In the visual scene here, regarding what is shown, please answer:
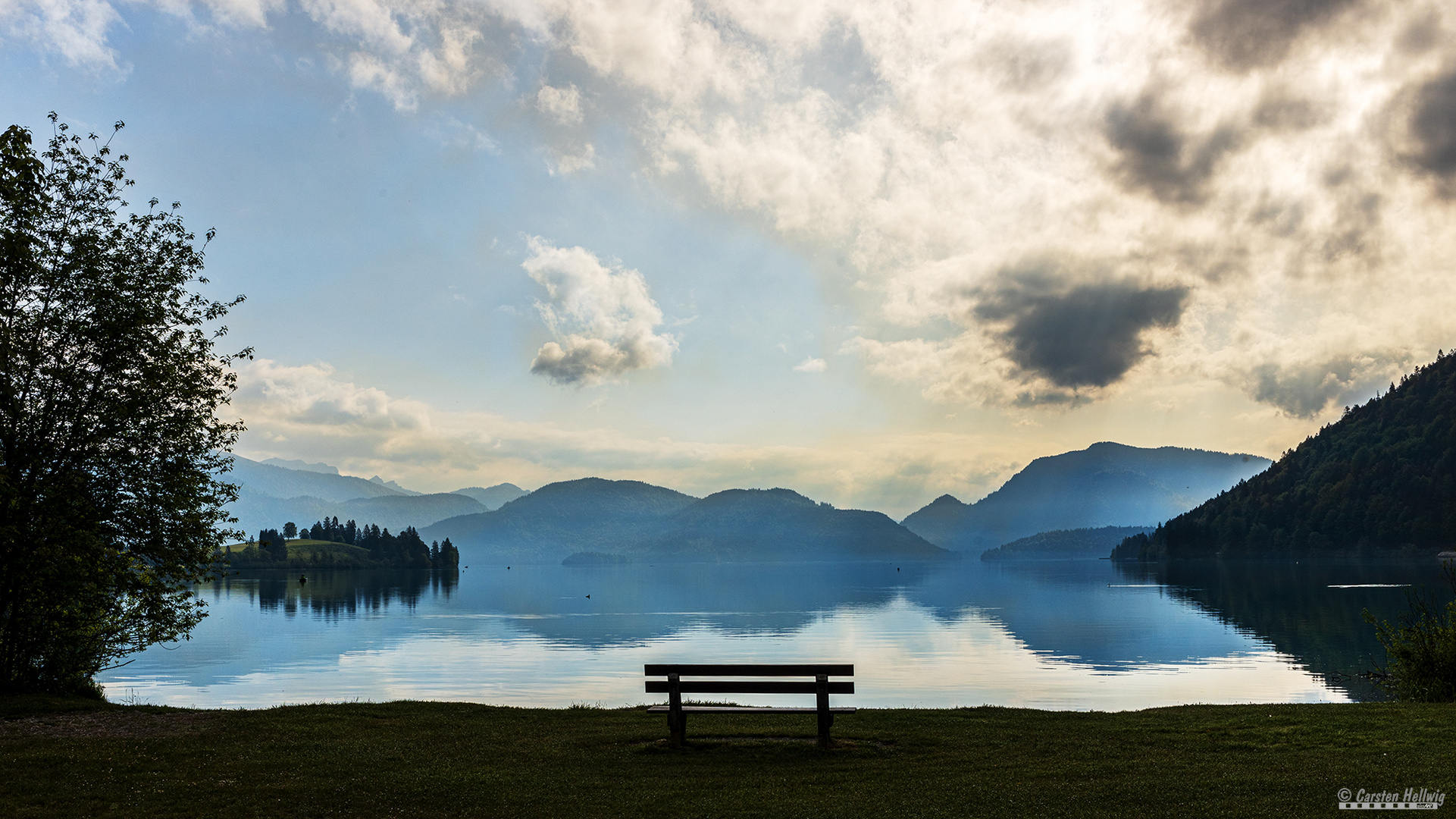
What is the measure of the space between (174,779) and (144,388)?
58.5 feet

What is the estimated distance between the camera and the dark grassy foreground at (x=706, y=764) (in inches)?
665

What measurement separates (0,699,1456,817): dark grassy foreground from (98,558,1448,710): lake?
64.5 feet

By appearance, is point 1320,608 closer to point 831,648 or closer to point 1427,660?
point 831,648

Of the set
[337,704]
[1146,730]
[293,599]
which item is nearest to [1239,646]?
[1146,730]

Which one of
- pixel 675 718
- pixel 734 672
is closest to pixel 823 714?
pixel 734 672

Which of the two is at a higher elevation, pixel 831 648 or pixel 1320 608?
pixel 831 648

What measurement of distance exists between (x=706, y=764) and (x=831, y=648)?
2210 inches

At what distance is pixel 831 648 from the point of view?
7469cm

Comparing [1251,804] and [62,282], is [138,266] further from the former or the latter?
[1251,804]

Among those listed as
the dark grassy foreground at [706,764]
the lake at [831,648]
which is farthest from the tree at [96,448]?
the lake at [831,648]

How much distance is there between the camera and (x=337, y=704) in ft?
95.5

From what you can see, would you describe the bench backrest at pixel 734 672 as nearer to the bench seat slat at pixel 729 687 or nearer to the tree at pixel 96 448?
the bench seat slat at pixel 729 687

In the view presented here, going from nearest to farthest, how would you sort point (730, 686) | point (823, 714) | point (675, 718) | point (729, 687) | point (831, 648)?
point (823, 714), point (675, 718), point (729, 687), point (730, 686), point (831, 648)

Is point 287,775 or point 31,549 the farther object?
point 31,549
